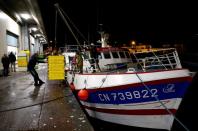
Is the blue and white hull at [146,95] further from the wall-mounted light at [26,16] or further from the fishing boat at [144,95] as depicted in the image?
the wall-mounted light at [26,16]

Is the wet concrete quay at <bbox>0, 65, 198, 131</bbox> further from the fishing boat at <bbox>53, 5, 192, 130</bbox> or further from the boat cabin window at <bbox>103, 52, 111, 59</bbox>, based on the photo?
the boat cabin window at <bbox>103, 52, 111, 59</bbox>

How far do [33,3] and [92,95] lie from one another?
14065mm

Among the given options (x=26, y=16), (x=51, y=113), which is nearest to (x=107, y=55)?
(x=51, y=113)

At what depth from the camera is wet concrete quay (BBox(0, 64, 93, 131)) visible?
651 cm

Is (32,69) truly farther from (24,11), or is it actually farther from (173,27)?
(173,27)

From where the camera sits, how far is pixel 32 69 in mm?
13578

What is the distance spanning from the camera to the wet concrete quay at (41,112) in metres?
6.51

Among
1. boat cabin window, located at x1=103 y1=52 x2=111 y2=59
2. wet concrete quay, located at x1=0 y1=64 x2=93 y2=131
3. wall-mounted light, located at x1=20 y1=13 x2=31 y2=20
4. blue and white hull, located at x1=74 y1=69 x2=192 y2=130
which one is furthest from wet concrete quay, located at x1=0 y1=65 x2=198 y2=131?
wall-mounted light, located at x1=20 y1=13 x2=31 y2=20

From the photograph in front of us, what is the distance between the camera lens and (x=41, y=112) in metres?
7.90

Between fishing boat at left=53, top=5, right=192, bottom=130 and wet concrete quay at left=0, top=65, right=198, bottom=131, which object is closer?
fishing boat at left=53, top=5, right=192, bottom=130

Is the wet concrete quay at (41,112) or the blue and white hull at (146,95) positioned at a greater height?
the blue and white hull at (146,95)

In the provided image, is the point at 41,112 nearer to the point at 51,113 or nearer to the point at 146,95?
the point at 51,113

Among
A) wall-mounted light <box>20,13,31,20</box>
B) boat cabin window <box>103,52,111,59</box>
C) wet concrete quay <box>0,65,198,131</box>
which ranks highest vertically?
wall-mounted light <box>20,13,31,20</box>

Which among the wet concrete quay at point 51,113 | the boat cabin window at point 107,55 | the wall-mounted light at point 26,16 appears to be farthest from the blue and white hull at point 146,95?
the wall-mounted light at point 26,16
